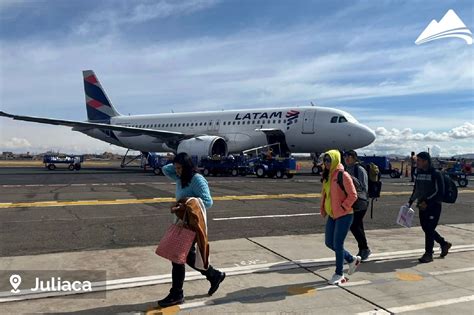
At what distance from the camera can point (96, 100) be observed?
129ft

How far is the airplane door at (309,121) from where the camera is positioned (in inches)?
1043

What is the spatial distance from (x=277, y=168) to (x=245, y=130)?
5809mm

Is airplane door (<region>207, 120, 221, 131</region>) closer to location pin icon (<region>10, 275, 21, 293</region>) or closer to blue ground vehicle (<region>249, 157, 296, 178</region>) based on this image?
blue ground vehicle (<region>249, 157, 296, 178</region>)

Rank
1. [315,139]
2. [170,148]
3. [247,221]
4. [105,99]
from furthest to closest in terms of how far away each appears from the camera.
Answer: [105,99], [170,148], [315,139], [247,221]

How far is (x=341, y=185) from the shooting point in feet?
17.5

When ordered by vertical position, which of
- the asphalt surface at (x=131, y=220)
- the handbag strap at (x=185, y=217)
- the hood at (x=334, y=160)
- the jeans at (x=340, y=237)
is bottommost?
the asphalt surface at (x=131, y=220)

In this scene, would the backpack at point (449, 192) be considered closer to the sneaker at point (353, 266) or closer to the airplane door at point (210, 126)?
the sneaker at point (353, 266)

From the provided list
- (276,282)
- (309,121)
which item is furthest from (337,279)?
(309,121)

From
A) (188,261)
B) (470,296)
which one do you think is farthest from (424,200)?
(188,261)

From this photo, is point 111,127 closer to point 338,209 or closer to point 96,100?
point 96,100

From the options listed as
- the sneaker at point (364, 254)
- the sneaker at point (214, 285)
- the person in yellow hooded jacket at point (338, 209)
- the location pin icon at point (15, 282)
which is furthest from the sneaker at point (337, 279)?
the location pin icon at point (15, 282)

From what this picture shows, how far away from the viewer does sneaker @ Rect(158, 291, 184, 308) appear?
14.4 ft

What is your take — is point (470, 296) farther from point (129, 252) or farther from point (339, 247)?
point (129, 252)

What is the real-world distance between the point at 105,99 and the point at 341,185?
1468 inches
